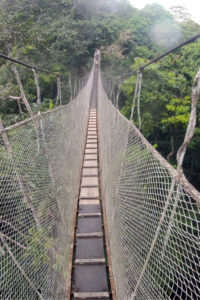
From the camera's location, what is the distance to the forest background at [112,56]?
4.04 m

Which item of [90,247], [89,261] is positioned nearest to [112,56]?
[90,247]

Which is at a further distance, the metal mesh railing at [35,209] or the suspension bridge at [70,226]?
the metal mesh railing at [35,209]

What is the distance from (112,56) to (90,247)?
8241mm

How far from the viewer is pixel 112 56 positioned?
8523 millimetres

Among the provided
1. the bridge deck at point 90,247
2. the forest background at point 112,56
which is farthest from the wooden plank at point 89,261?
the forest background at point 112,56

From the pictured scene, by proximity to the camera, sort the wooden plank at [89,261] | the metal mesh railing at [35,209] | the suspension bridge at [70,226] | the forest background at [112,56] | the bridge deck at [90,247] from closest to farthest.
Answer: the suspension bridge at [70,226] → the metal mesh railing at [35,209] → the bridge deck at [90,247] → the wooden plank at [89,261] → the forest background at [112,56]

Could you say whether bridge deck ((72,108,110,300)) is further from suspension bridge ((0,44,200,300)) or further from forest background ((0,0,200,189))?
forest background ((0,0,200,189))

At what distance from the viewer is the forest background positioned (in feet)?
13.3

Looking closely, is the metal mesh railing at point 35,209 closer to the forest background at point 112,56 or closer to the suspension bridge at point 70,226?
the suspension bridge at point 70,226


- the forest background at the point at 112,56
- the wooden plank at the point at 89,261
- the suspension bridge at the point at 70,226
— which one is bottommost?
the wooden plank at the point at 89,261

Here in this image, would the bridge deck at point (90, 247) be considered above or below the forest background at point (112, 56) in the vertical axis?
below

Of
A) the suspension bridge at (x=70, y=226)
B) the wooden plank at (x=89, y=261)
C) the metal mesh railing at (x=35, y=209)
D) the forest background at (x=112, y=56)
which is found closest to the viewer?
the suspension bridge at (x=70, y=226)

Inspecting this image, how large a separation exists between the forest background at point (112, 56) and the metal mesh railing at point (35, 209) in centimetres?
82

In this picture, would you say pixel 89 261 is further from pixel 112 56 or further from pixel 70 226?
pixel 112 56
